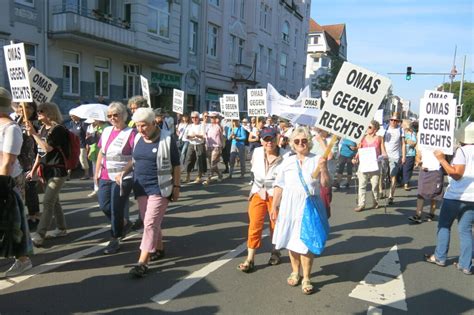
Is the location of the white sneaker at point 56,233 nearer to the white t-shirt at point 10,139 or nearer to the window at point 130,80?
the white t-shirt at point 10,139

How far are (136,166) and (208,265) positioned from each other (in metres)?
1.45

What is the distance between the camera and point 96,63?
18203mm

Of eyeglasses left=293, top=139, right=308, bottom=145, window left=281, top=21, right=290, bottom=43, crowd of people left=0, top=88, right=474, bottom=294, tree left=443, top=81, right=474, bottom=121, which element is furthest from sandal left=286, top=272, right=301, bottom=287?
tree left=443, top=81, right=474, bottom=121

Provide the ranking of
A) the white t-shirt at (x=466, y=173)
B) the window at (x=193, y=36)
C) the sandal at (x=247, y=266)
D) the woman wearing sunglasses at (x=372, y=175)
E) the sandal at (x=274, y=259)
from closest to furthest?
the sandal at (x=247, y=266), the white t-shirt at (x=466, y=173), the sandal at (x=274, y=259), the woman wearing sunglasses at (x=372, y=175), the window at (x=193, y=36)

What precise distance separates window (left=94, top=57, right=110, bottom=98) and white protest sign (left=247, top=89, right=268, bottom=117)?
8355 millimetres

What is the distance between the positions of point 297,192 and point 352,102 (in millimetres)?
1154

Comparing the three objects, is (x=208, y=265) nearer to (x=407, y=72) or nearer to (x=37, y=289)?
(x=37, y=289)

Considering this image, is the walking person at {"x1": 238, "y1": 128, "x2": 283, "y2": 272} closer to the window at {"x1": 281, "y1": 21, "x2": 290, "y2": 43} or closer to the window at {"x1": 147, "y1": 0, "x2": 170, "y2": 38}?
the window at {"x1": 147, "y1": 0, "x2": 170, "y2": 38}

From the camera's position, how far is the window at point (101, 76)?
60.1ft

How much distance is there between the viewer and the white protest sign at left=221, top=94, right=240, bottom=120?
1361 centimetres

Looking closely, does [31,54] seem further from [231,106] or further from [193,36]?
[193,36]

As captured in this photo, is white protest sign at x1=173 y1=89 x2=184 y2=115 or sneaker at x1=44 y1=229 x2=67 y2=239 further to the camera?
white protest sign at x1=173 y1=89 x2=184 y2=115

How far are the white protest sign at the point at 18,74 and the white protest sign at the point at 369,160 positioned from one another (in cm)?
626

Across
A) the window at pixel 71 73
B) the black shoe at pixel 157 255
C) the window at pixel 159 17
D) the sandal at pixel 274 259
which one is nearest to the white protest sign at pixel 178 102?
the window at pixel 71 73
